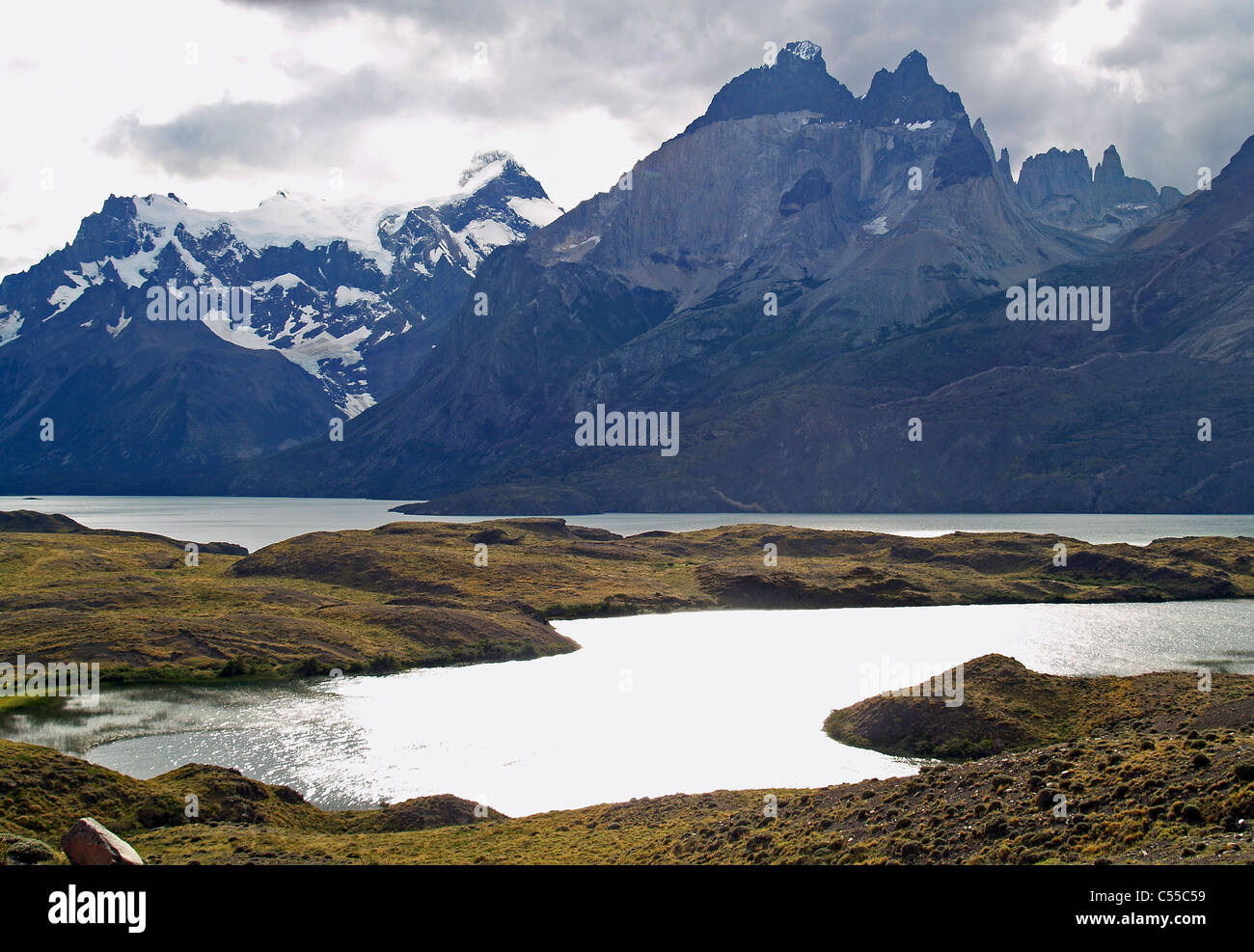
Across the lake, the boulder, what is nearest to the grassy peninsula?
the lake

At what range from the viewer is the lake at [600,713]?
64.5 m

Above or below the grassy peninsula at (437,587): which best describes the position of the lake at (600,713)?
below

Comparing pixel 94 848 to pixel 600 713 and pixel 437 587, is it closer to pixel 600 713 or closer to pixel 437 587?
pixel 600 713

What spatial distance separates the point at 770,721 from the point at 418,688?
30929 millimetres

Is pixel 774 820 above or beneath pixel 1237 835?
beneath

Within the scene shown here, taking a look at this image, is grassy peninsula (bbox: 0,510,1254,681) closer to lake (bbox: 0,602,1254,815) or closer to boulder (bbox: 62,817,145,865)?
lake (bbox: 0,602,1254,815)

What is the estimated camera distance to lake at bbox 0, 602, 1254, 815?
64500 mm

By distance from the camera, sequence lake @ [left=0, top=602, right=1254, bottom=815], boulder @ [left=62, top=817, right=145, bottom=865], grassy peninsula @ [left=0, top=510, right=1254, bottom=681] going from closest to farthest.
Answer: boulder @ [left=62, top=817, right=145, bottom=865] → lake @ [left=0, top=602, right=1254, bottom=815] → grassy peninsula @ [left=0, top=510, right=1254, bottom=681]

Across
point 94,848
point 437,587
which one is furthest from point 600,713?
point 437,587

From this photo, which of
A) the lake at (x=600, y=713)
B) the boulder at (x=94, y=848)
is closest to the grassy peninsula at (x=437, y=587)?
the lake at (x=600, y=713)

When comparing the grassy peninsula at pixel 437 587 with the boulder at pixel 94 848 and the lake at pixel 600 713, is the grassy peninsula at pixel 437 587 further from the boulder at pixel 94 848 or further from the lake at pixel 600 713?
the boulder at pixel 94 848
